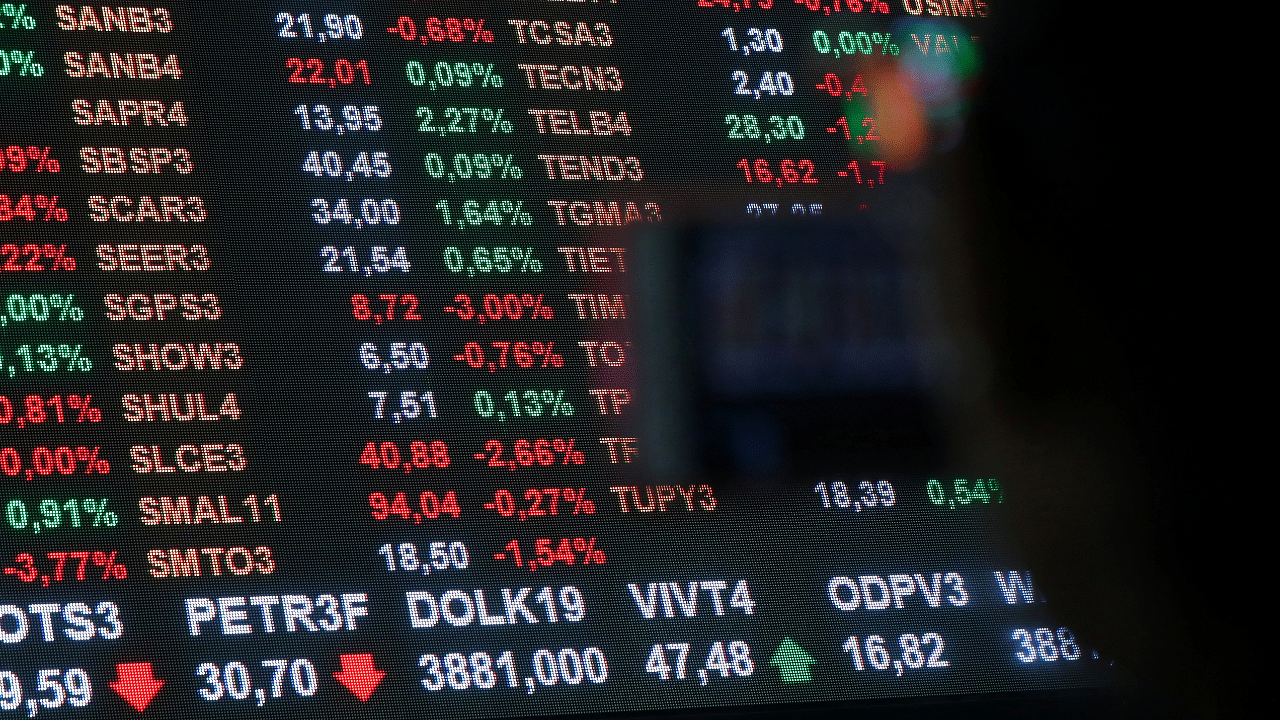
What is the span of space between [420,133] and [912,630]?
4.08 ft

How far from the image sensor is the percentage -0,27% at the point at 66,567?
195 centimetres

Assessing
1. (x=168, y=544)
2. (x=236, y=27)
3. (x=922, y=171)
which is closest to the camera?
(x=168, y=544)

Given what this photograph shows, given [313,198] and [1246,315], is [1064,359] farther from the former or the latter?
[313,198]

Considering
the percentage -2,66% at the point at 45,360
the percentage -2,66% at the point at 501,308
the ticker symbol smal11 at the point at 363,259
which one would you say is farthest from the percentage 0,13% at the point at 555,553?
the percentage -2,66% at the point at 45,360

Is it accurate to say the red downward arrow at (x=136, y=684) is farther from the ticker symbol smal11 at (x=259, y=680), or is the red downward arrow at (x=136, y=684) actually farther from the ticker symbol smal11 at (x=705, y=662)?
the ticker symbol smal11 at (x=705, y=662)

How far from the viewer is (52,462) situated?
6.50ft

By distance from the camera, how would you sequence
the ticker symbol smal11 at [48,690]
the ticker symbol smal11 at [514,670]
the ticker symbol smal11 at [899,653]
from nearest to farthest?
the ticker symbol smal11 at [48,690]
the ticker symbol smal11 at [514,670]
the ticker symbol smal11 at [899,653]

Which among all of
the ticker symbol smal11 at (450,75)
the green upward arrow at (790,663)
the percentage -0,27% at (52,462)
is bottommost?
the green upward arrow at (790,663)

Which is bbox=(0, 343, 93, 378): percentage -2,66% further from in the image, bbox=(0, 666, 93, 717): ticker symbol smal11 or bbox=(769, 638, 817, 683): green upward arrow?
bbox=(769, 638, 817, 683): green upward arrow

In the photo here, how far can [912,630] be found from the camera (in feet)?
7.11

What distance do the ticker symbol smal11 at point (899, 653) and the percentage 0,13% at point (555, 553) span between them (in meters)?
0.48

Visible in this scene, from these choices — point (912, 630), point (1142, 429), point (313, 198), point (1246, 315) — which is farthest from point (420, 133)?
point (1246, 315)

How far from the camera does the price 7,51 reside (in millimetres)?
2066

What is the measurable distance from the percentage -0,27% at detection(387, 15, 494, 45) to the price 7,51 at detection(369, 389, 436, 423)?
25.0 inches
